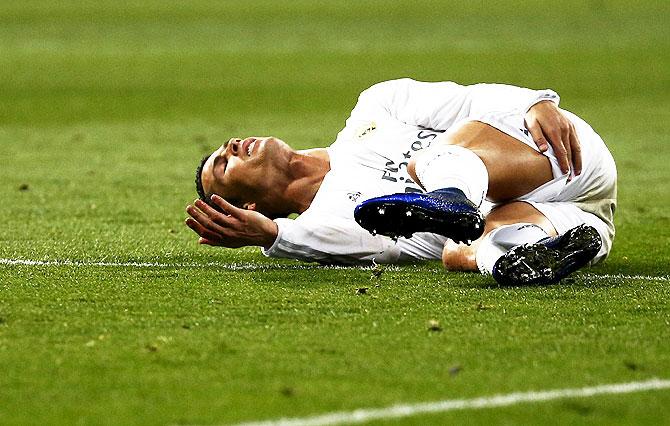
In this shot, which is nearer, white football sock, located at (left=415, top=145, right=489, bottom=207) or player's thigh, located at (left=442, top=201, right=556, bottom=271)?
white football sock, located at (left=415, top=145, right=489, bottom=207)

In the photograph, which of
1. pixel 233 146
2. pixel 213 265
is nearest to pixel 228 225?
pixel 213 265

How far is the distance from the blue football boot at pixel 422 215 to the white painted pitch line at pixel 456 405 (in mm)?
1274

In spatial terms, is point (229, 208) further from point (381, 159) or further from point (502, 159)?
point (502, 159)

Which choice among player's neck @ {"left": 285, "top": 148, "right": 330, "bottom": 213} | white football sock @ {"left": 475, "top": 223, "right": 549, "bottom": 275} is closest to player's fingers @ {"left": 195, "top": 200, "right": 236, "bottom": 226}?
player's neck @ {"left": 285, "top": 148, "right": 330, "bottom": 213}

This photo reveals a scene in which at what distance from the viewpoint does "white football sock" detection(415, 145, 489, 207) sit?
18.3 feet

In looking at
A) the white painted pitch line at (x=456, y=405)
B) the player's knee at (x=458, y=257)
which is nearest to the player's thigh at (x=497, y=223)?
the player's knee at (x=458, y=257)

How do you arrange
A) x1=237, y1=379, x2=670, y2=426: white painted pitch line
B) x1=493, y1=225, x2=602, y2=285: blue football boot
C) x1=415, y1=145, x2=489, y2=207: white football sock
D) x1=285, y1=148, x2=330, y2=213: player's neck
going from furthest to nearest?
x1=285, y1=148, x2=330, y2=213: player's neck < x1=493, y1=225, x2=602, y2=285: blue football boot < x1=415, y1=145, x2=489, y2=207: white football sock < x1=237, y1=379, x2=670, y2=426: white painted pitch line

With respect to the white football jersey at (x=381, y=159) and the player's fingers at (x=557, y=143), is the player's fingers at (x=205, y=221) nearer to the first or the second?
the white football jersey at (x=381, y=159)

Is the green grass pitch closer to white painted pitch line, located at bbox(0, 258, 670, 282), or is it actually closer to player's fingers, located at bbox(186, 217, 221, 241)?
white painted pitch line, located at bbox(0, 258, 670, 282)

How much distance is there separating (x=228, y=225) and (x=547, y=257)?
1439 millimetres

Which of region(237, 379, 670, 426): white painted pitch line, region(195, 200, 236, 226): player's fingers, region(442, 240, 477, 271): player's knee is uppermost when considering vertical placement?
region(237, 379, 670, 426): white painted pitch line

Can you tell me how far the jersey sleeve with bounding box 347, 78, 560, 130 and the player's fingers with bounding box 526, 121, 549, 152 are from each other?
0.40 ft

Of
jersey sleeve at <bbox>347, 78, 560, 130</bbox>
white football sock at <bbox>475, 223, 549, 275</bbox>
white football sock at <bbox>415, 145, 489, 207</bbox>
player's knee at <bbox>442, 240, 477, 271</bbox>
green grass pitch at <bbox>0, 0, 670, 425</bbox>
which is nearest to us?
green grass pitch at <bbox>0, 0, 670, 425</bbox>

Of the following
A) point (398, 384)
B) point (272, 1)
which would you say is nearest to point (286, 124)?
point (398, 384)
